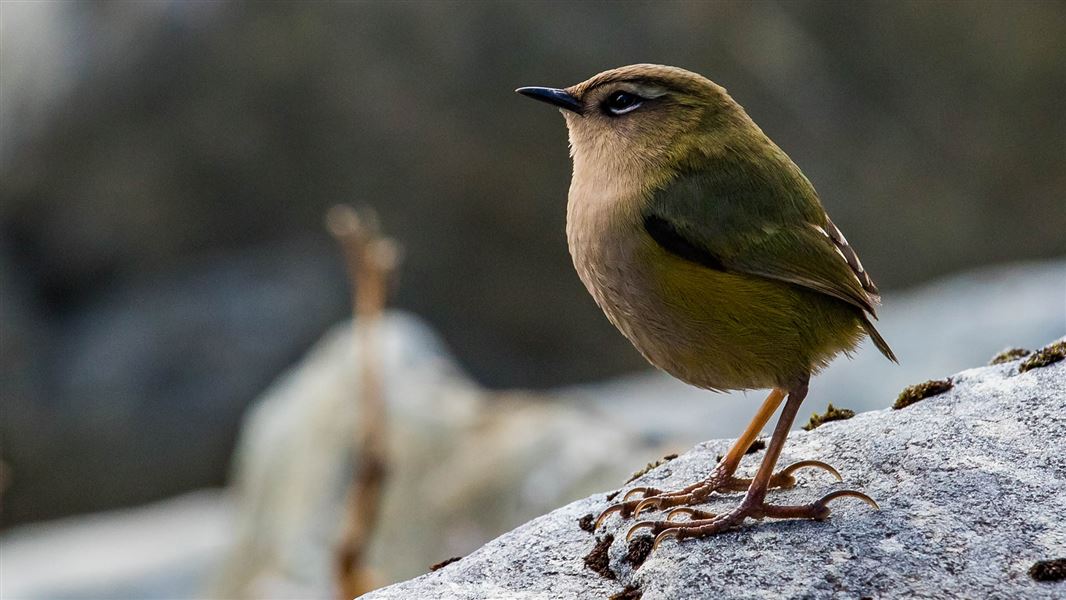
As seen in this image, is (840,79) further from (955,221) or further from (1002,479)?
(1002,479)

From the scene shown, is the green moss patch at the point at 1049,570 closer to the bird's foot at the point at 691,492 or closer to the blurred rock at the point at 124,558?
the bird's foot at the point at 691,492

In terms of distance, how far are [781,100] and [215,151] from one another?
6.11 m

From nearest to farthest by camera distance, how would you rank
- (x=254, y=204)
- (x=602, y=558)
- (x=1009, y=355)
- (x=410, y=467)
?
(x=602, y=558) < (x=1009, y=355) < (x=410, y=467) < (x=254, y=204)

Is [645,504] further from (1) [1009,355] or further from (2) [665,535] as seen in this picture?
(1) [1009,355]

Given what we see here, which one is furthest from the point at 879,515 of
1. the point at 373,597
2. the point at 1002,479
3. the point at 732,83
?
the point at 732,83

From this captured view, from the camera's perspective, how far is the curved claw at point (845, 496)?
12.9 ft

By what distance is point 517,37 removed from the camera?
13336 mm

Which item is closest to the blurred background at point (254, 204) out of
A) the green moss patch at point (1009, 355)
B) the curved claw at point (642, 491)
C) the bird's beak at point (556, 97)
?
the green moss patch at point (1009, 355)

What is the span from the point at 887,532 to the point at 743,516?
0.43 metres

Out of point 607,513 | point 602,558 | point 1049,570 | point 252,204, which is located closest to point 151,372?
point 252,204

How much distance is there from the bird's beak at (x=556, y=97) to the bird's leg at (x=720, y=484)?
128cm

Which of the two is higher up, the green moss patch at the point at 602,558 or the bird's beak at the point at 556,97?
the bird's beak at the point at 556,97

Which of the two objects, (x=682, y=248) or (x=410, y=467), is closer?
(x=682, y=248)

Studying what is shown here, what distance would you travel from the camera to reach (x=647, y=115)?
4.60 meters
